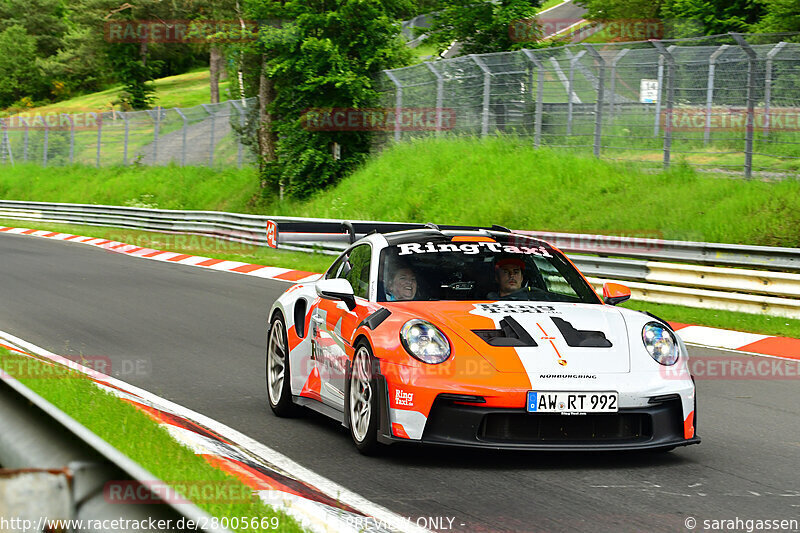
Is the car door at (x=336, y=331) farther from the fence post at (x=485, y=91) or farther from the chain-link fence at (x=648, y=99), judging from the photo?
the fence post at (x=485, y=91)

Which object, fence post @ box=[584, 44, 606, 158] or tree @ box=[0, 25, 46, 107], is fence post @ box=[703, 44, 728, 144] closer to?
fence post @ box=[584, 44, 606, 158]

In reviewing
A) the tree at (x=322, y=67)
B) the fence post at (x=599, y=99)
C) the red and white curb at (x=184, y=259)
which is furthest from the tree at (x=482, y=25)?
the red and white curb at (x=184, y=259)

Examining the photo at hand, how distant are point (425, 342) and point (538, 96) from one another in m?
17.2

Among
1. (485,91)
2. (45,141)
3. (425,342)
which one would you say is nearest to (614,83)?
(485,91)

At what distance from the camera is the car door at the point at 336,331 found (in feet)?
22.4

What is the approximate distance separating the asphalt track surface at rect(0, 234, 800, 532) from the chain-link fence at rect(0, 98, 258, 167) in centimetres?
2344

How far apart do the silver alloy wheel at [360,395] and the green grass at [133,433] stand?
39.3 inches

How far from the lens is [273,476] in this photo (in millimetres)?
5652

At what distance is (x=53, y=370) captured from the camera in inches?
328

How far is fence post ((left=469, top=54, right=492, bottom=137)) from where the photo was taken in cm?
2386

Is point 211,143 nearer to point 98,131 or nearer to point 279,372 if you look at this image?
point 98,131

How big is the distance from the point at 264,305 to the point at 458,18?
1701 cm

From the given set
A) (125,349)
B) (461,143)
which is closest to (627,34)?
(461,143)

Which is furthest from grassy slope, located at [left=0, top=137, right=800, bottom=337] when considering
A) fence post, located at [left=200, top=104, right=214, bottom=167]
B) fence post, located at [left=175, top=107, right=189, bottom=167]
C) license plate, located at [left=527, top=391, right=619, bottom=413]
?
license plate, located at [left=527, top=391, right=619, bottom=413]
